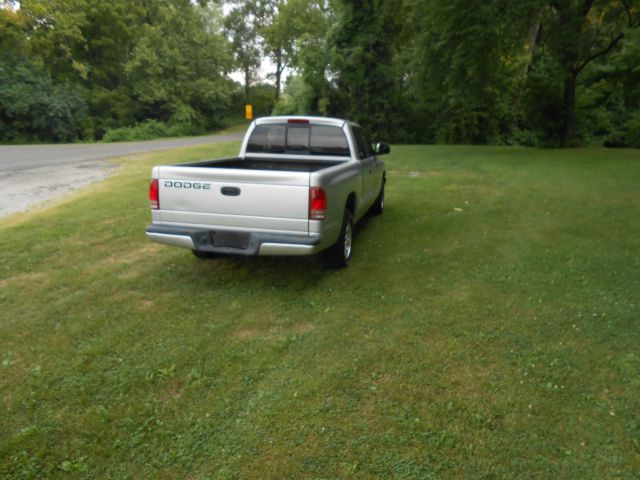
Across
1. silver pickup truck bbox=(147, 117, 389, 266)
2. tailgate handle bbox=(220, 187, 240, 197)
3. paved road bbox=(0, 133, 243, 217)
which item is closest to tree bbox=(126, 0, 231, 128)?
paved road bbox=(0, 133, 243, 217)

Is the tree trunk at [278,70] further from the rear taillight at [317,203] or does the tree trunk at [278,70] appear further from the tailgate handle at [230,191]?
the rear taillight at [317,203]

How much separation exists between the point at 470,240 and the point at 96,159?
16.0m

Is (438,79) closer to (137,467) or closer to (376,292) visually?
(376,292)

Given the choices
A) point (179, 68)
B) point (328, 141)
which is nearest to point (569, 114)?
point (328, 141)

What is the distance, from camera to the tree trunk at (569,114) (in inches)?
794

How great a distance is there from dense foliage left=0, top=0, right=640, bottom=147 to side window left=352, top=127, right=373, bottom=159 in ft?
33.8

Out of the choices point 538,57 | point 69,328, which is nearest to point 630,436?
point 69,328

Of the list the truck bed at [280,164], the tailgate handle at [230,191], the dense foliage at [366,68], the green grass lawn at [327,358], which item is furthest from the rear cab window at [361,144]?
the dense foliage at [366,68]

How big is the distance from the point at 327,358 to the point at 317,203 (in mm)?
1605

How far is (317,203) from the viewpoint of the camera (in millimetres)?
4637

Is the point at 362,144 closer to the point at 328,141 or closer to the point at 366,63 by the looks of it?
the point at 328,141

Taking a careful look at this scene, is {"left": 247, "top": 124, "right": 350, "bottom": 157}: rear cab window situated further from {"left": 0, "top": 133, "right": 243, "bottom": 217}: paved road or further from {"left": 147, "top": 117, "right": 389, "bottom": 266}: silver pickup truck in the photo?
{"left": 0, "top": 133, "right": 243, "bottom": 217}: paved road

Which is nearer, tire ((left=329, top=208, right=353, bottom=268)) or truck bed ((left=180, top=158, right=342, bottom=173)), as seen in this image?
tire ((left=329, top=208, right=353, bottom=268))

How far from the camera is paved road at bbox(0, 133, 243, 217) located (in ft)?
33.7
